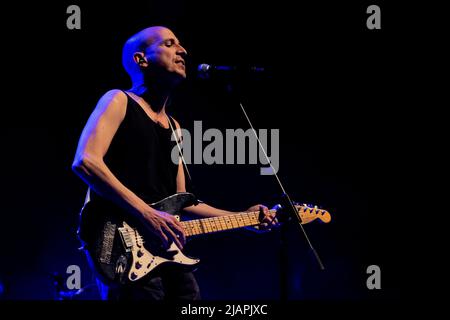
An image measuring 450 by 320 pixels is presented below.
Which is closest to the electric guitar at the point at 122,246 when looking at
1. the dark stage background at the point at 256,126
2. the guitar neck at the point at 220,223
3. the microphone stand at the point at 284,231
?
the guitar neck at the point at 220,223

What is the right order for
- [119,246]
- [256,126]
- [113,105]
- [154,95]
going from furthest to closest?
[256,126] → [154,95] → [113,105] → [119,246]

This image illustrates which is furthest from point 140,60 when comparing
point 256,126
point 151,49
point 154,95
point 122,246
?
point 256,126

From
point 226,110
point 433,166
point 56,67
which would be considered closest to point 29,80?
point 56,67

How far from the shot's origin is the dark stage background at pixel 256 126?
15.0ft

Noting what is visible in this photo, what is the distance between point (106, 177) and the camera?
2.29 metres

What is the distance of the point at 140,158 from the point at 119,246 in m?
0.55

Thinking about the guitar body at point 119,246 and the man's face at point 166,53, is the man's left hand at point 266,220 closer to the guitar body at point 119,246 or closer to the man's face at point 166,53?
the guitar body at point 119,246

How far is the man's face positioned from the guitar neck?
0.98 m

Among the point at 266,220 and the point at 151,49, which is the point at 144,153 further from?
the point at 266,220

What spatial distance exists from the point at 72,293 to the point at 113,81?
217 cm

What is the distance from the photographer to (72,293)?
441 cm

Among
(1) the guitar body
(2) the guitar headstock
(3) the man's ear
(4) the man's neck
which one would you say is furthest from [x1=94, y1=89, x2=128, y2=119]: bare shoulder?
(2) the guitar headstock
